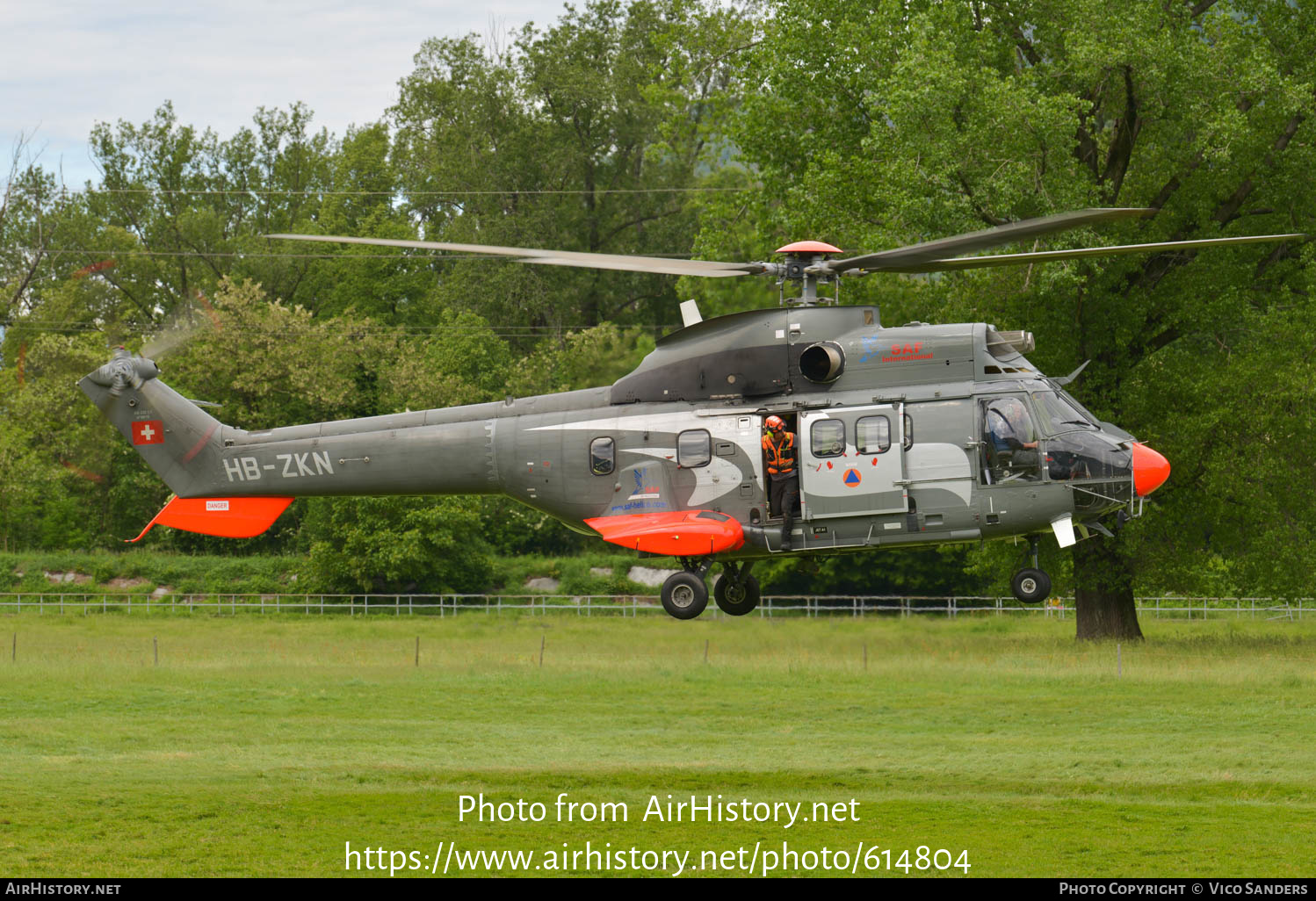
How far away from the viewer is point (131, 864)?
987 inches

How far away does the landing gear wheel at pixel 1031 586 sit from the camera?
20531 mm

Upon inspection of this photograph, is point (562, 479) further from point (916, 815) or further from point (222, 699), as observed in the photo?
point (222, 699)

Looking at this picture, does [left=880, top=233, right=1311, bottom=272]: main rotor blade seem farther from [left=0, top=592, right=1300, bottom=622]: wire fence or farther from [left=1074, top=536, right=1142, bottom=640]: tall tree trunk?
[left=0, top=592, right=1300, bottom=622]: wire fence

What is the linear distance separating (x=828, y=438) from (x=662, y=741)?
17.6 metres

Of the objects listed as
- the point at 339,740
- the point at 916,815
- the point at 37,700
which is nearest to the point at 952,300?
the point at 916,815

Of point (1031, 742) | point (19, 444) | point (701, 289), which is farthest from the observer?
point (19, 444)

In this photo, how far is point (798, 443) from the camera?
20.8 m

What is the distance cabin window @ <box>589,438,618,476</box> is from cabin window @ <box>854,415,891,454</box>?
11.9 feet

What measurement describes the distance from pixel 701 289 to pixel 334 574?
19.9 meters

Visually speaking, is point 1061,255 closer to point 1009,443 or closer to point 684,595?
point 1009,443

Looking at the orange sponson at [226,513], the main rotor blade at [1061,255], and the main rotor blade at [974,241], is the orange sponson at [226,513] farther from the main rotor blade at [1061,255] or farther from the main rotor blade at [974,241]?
the main rotor blade at [1061,255]

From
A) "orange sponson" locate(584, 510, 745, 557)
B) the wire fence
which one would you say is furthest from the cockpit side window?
the wire fence

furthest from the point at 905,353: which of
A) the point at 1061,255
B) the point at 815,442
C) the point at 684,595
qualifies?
the point at 684,595

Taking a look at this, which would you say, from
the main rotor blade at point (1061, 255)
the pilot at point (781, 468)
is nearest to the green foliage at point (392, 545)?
the pilot at point (781, 468)
